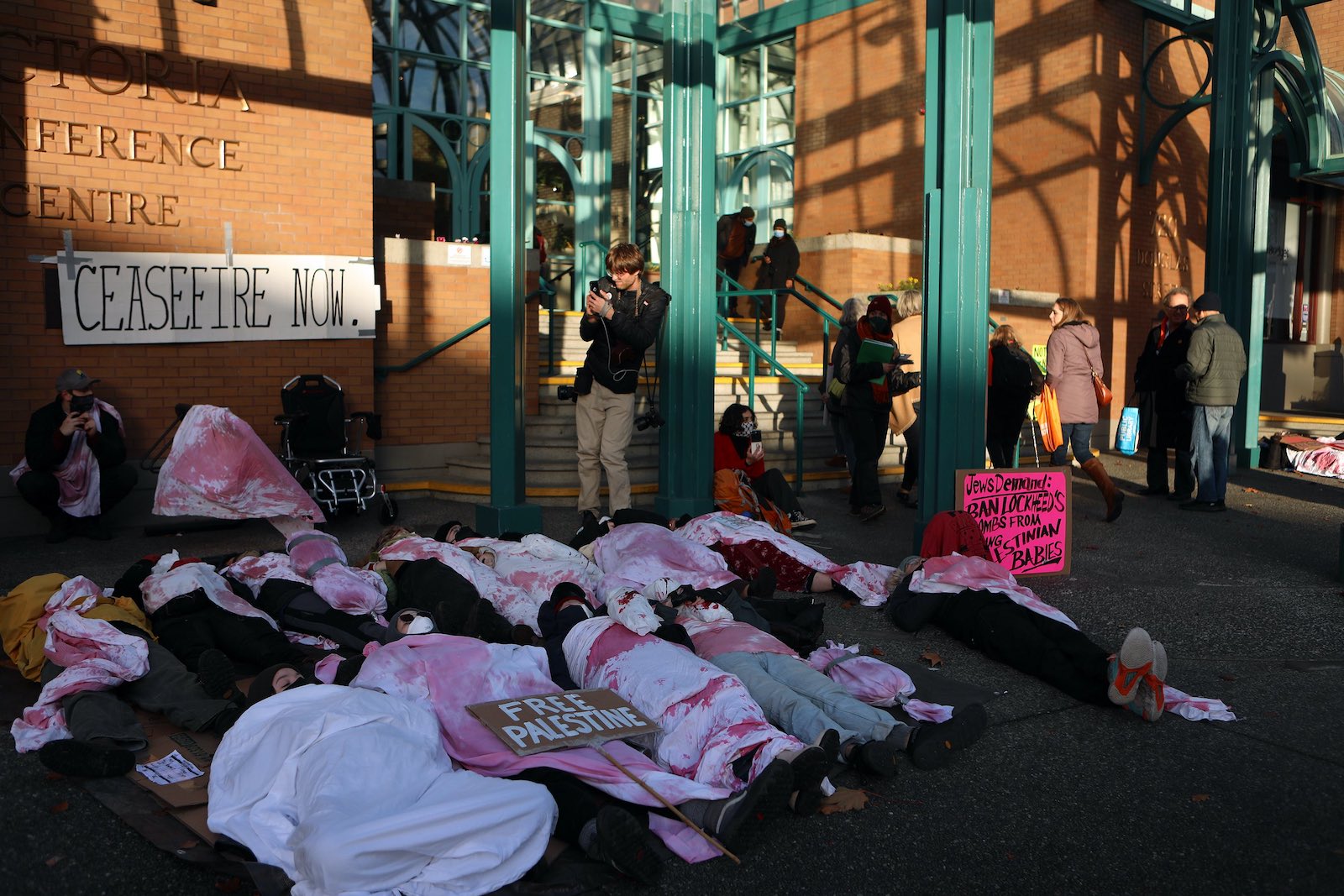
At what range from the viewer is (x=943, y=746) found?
3.63 metres

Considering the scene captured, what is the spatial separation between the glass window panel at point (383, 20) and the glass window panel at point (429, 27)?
10 cm

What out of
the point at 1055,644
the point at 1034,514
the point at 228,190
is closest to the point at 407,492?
the point at 228,190

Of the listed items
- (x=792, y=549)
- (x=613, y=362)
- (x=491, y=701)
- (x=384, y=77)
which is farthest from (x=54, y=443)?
(x=384, y=77)

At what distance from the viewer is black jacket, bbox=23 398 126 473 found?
739 centimetres

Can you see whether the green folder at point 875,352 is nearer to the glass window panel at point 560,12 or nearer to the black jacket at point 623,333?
the black jacket at point 623,333

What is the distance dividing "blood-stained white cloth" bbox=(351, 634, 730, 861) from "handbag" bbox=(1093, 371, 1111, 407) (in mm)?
6775

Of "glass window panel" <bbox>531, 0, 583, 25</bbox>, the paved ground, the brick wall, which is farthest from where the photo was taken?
"glass window panel" <bbox>531, 0, 583, 25</bbox>

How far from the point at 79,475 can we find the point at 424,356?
9.69ft

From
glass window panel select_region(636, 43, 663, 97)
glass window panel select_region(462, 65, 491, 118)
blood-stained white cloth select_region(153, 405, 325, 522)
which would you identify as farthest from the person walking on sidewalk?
glass window panel select_region(636, 43, 663, 97)

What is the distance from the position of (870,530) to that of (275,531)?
4.48 m

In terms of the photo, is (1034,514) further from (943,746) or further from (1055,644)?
(943,746)

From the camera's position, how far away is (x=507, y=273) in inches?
297

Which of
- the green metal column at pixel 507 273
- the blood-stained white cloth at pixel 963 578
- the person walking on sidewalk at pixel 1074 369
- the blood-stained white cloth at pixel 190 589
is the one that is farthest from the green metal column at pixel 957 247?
the blood-stained white cloth at pixel 190 589

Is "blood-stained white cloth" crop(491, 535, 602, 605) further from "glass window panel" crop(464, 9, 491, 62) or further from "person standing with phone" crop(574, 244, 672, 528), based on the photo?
"glass window panel" crop(464, 9, 491, 62)
